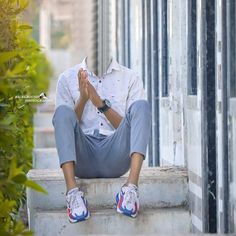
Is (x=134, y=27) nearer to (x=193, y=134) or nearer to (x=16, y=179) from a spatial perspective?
(x=193, y=134)

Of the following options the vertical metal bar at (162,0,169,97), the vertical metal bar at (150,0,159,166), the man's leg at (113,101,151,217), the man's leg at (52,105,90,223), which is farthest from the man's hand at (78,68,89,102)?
the vertical metal bar at (150,0,159,166)

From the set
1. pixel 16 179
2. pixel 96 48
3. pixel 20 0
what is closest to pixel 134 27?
pixel 20 0

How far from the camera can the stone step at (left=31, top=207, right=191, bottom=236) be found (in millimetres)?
6781

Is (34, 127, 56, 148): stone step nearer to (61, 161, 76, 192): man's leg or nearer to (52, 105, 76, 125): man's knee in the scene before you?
(52, 105, 76, 125): man's knee

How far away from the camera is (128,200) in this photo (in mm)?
6637

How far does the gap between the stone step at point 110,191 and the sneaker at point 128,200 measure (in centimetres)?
42

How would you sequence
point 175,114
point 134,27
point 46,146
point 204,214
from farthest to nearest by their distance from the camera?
point 46,146, point 134,27, point 175,114, point 204,214

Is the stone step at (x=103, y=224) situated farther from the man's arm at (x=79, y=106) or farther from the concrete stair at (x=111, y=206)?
the man's arm at (x=79, y=106)

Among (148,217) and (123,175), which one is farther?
(123,175)

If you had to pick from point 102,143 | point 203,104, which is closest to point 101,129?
point 102,143

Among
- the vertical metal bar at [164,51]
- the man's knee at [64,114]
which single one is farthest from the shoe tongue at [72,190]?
the vertical metal bar at [164,51]

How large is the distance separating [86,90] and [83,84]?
5cm

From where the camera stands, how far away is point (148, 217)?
6.89 metres

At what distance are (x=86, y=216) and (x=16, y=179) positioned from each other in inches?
114
